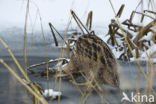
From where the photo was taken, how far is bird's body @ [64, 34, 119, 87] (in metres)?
1.60

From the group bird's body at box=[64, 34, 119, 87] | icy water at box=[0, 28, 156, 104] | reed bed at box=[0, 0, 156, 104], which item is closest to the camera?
reed bed at box=[0, 0, 156, 104]

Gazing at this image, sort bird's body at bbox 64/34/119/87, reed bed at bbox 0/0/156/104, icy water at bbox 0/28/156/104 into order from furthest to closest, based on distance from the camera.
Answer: bird's body at bbox 64/34/119/87 → icy water at bbox 0/28/156/104 → reed bed at bbox 0/0/156/104

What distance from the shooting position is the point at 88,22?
2840mm

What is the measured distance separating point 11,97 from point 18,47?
1.85 m

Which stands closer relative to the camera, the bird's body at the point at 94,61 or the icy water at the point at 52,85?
the icy water at the point at 52,85

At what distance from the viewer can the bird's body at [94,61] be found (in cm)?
160

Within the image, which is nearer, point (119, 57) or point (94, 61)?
point (94, 61)

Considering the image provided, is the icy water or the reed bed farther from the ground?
the reed bed

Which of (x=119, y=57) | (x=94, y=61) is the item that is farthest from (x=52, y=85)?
(x=119, y=57)

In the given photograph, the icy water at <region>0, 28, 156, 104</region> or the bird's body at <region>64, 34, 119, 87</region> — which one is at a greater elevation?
the bird's body at <region>64, 34, 119, 87</region>

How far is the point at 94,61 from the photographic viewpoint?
1.71 metres

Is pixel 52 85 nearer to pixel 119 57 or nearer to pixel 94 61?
pixel 94 61

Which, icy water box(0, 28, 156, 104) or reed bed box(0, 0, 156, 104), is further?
icy water box(0, 28, 156, 104)

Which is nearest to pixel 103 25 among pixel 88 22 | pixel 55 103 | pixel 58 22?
pixel 58 22
